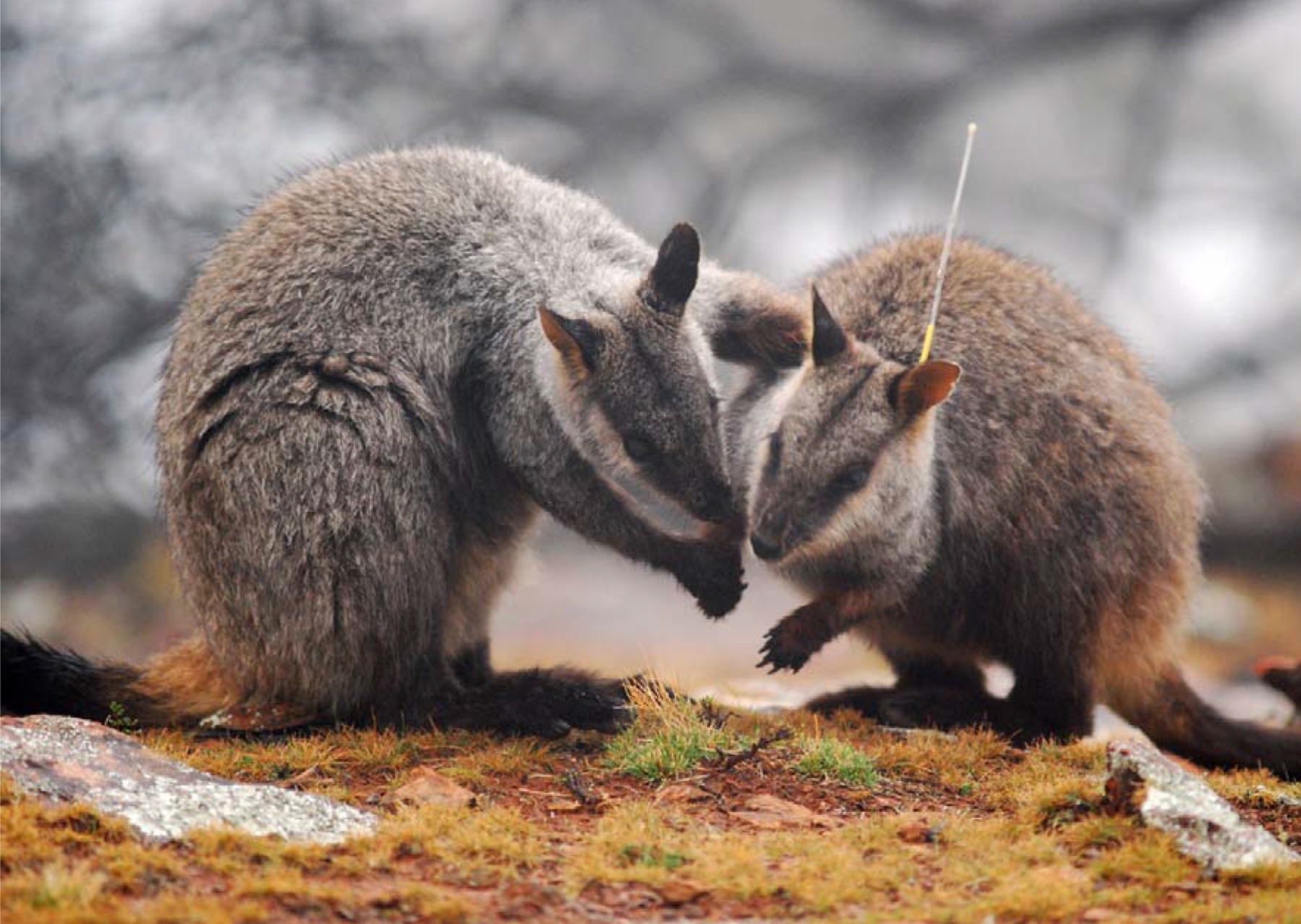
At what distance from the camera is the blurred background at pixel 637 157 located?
500 inches

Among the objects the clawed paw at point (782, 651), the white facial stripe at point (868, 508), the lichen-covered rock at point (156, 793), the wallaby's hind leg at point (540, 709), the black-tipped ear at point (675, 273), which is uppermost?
the black-tipped ear at point (675, 273)

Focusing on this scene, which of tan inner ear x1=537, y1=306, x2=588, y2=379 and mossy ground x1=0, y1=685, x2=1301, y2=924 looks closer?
mossy ground x1=0, y1=685, x2=1301, y2=924

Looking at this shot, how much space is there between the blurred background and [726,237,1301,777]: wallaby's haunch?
559cm

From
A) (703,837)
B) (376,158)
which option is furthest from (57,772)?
(376,158)

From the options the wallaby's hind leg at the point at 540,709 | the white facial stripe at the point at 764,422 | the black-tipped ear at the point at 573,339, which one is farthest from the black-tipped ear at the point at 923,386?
the wallaby's hind leg at the point at 540,709

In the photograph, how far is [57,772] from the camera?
479 cm

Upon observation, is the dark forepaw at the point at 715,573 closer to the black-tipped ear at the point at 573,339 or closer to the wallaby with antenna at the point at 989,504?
the wallaby with antenna at the point at 989,504

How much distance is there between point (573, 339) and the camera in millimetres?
5914

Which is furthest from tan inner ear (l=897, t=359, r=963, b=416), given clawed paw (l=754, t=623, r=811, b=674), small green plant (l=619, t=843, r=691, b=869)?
small green plant (l=619, t=843, r=691, b=869)

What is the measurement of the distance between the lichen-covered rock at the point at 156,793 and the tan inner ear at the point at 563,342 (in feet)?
6.85

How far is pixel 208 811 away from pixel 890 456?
3082mm

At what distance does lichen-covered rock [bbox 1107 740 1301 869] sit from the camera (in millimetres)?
4562

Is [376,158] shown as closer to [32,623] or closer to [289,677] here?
[289,677]

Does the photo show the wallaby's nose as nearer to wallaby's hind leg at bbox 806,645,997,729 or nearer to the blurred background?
wallaby's hind leg at bbox 806,645,997,729
